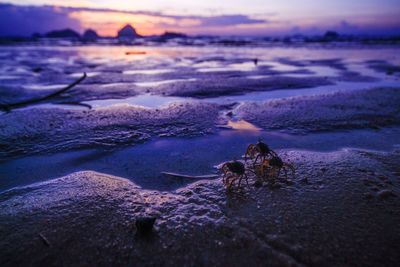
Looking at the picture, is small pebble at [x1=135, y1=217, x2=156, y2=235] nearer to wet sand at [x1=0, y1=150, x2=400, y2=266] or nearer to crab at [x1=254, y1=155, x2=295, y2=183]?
wet sand at [x1=0, y1=150, x2=400, y2=266]

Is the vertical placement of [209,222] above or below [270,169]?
below

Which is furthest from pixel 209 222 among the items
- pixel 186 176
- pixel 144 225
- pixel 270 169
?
pixel 270 169

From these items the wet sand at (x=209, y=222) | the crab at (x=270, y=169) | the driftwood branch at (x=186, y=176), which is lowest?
the wet sand at (x=209, y=222)

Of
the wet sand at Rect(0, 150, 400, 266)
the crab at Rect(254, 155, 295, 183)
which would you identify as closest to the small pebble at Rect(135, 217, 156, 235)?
the wet sand at Rect(0, 150, 400, 266)

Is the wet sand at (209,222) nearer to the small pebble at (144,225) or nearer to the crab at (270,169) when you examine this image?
the small pebble at (144,225)

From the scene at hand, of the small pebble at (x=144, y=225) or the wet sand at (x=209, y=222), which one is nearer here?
the wet sand at (x=209, y=222)

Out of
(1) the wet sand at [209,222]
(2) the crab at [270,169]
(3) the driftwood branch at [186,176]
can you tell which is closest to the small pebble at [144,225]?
(1) the wet sand at [209,222]

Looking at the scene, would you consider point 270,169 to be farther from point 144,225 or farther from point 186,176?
point 144,225

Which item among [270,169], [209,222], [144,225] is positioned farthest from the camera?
[270,169]

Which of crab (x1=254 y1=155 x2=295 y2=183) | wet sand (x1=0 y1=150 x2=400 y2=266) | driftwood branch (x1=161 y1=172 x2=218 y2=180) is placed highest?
crab (x1=254 y1=155 x2=295 y2=183)

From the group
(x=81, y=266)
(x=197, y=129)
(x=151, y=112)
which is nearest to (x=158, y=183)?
(x=81, y=266)

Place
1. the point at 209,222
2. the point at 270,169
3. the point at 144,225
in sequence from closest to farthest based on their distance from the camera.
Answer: the point at 144,225 < the point at 209,222 < the point at 270,169
